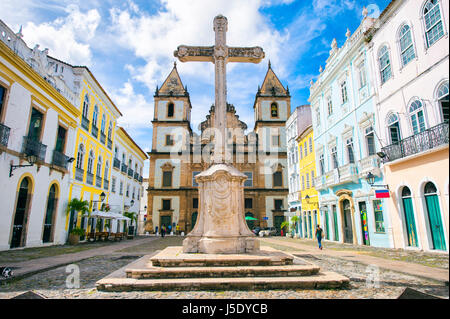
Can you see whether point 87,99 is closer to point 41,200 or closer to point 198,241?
point 41,200

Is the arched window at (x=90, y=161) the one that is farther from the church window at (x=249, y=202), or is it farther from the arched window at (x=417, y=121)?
the church window at (x=249, y=202)

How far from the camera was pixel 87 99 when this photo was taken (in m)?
18.3

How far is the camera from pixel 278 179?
35.6 meters

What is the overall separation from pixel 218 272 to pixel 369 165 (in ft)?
36.3

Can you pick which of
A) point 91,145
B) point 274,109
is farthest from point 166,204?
point 274,109

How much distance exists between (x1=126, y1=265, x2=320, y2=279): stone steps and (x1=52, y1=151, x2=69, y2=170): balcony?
11850mm

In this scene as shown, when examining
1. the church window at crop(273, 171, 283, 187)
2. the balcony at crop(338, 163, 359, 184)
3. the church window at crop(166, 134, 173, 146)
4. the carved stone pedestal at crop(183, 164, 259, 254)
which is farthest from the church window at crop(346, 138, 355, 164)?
the church window at crop(166, 134, 173, 146)

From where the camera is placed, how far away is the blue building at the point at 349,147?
13.4 metres

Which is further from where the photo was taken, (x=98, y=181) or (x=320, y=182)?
(x=98, y=181)

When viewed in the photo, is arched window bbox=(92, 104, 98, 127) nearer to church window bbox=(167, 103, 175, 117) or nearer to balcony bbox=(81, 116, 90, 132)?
balcony bbox=(81, 116, 90, 132)

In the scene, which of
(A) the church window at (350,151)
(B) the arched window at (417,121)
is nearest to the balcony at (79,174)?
(A) the church window at (350,151)

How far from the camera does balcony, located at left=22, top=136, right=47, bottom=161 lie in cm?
1195

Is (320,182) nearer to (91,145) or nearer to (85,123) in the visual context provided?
(91,145)
